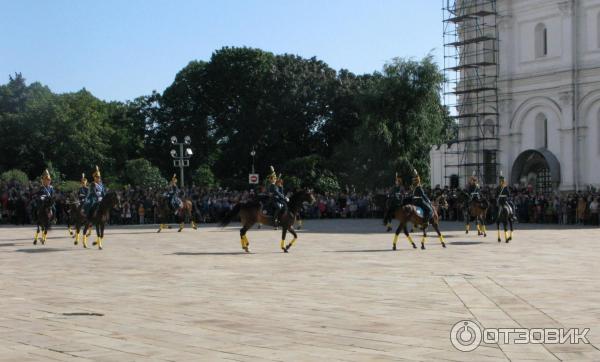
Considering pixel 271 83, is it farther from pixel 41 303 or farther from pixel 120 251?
pixel 41 303

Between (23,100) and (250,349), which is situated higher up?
(23,100)

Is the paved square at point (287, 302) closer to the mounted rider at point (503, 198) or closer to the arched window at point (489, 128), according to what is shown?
the mounted rider at point (503, 198)

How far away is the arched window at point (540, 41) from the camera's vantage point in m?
56.6

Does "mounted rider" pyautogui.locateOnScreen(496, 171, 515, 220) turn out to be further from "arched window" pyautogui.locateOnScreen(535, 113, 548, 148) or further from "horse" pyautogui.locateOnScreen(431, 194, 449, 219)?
"arched window" pyautogui.locateOnScreen(535, 113, 548, 148)

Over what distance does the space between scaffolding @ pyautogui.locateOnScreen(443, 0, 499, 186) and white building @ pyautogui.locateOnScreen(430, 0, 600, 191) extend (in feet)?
1.87

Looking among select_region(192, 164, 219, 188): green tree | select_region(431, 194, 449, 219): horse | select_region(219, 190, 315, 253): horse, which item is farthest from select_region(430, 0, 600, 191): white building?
select_region(219, 190, 315, 253): horse

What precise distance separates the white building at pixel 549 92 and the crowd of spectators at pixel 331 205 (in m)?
5.42

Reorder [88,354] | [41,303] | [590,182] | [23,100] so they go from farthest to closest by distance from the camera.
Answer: [23,100] → [590,182] → [41,303] → [88,354]

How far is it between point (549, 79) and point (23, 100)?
51.1m

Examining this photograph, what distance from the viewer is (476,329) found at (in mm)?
10680

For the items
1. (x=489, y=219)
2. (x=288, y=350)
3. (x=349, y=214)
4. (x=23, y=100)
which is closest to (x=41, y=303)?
(x=288, y=350)
